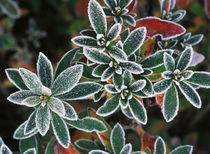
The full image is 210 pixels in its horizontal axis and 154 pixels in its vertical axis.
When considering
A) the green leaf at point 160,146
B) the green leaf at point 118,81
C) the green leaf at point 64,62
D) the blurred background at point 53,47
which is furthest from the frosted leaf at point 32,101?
the blurred background at point 53,47

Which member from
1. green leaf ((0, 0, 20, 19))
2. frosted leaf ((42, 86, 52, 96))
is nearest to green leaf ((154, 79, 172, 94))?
frosted leaf ((42, 86, 52, 96))

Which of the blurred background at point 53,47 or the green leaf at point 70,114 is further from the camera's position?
the blurred background at point 53,47

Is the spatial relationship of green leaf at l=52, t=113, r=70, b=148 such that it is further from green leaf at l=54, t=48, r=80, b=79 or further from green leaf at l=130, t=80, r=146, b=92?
green leaf at l=130, t=80, r=146, b=92

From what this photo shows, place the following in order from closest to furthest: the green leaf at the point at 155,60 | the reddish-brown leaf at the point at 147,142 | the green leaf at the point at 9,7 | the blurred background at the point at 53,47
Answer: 1. the green leaf at the point at 155,60
2. the reddish-brown leaf at the point at 147,142
3. the green leaf at the point at 9,7
4. the blurred background at the point at 53,47

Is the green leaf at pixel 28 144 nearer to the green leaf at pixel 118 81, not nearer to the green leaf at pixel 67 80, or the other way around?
the green leaf at pixel 67 80

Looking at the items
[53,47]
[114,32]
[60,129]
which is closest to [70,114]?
[60,129]

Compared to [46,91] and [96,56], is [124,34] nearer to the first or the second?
[96,56]
